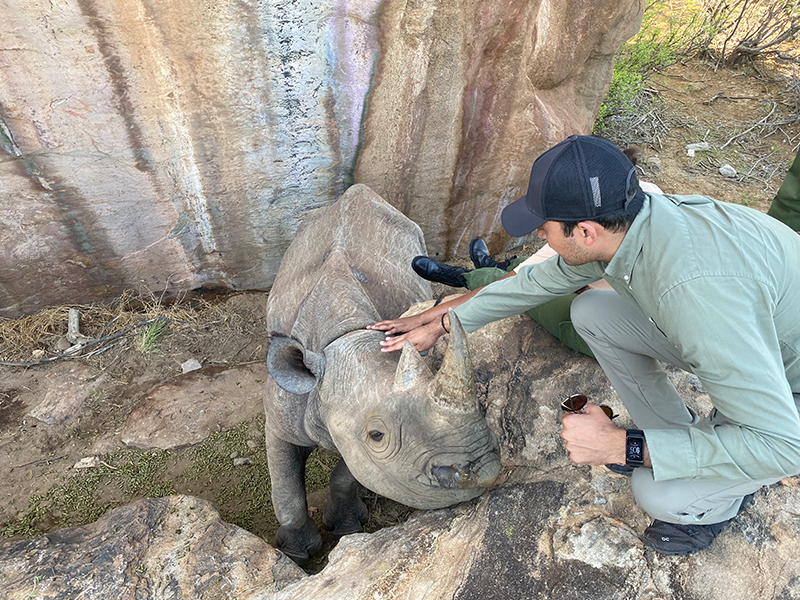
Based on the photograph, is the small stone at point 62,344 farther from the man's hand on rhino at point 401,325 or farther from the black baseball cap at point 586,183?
the black baseball cap at point 586,183

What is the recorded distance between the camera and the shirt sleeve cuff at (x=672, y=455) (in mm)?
2172

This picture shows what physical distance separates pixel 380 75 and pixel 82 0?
2069 millimetres

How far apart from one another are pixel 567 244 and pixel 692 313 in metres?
0.55

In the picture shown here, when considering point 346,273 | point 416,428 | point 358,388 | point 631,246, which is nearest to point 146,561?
point 358,388

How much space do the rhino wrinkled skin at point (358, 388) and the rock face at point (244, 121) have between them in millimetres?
553

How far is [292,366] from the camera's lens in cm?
340

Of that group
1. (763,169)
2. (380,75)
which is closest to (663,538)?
(380,75)

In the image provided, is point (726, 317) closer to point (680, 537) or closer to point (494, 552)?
point (680, 537)

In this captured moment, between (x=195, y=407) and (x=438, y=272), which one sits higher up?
(x=438, y=272)

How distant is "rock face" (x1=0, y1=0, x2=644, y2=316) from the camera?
4.01 m

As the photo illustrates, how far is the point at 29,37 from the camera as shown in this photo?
3764mm

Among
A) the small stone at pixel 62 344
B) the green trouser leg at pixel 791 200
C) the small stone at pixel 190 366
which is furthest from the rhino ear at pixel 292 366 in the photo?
the green trouser leg at pixel 791 200

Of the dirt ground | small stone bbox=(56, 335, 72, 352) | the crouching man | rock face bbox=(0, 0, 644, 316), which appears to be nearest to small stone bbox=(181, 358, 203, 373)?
the dirt ground

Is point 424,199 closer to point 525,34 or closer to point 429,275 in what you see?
point 429,275
